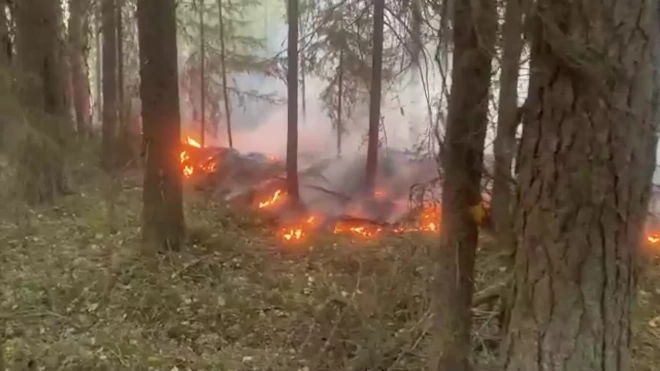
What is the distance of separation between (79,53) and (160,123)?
18.5ft

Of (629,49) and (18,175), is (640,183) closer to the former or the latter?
(629,49)

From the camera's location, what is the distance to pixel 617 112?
125 inches

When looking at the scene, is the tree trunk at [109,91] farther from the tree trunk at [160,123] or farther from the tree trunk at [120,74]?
the tree trunk at [160,123]

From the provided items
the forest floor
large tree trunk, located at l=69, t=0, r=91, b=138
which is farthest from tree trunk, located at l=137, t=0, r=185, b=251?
large tree trunk, located at l=69, t=0, r=91, b=138

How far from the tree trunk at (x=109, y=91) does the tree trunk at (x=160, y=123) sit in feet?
20.7

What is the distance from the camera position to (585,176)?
Result: 3.22m

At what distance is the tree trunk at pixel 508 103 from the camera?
3.37 meters

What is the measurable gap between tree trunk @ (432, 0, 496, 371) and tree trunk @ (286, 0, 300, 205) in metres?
10.5

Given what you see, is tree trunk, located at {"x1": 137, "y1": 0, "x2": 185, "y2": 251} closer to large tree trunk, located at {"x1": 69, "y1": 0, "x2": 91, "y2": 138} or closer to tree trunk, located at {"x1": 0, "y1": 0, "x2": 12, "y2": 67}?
tree trunk, located at {"x1": 0, "y1": 0, "x2": 12, "y2": 67}

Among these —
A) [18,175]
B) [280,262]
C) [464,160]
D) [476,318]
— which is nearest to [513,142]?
[464,160]

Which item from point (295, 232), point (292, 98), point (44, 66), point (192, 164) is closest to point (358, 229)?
point (295, 232)

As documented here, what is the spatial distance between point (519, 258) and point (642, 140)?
82 centimetres

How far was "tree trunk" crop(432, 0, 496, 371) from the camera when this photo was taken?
14.7ft

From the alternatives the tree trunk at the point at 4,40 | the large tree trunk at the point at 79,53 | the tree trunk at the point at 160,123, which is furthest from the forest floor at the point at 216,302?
the large tree trunk at the point at 79,53
